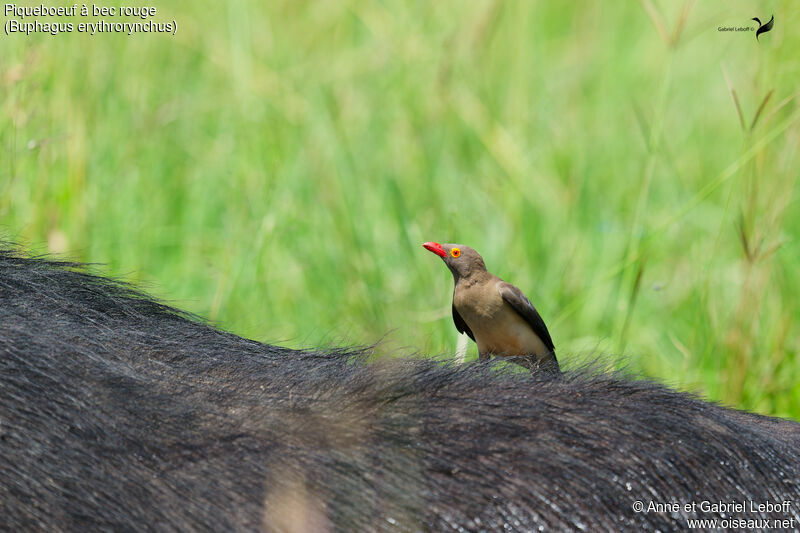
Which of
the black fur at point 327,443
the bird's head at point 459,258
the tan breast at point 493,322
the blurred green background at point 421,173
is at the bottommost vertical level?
the black fur at point 327,443

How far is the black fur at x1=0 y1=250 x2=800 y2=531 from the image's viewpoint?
47.8 inches

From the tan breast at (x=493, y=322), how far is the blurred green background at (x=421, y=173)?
0.75 meters

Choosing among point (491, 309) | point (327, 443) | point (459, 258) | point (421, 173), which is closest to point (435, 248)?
point (459, 258)

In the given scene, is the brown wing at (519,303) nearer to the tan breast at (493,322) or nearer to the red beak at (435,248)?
the tan breast at (493,322)

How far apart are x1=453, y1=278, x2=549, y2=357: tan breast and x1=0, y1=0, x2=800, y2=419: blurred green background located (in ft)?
2.45

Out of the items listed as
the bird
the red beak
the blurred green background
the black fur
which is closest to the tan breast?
the bird

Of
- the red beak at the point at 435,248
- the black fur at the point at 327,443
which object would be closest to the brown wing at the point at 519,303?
the red beak at the point at 435,248

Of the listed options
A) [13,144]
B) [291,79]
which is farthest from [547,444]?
[291,79]

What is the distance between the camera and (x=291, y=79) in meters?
4.62

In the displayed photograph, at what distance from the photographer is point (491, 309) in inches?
81.0

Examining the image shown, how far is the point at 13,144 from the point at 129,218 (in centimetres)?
76

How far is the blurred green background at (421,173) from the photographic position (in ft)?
10.6

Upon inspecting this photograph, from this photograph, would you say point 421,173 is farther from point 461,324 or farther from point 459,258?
point 459,258

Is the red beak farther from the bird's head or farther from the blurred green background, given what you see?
the blurred green background
